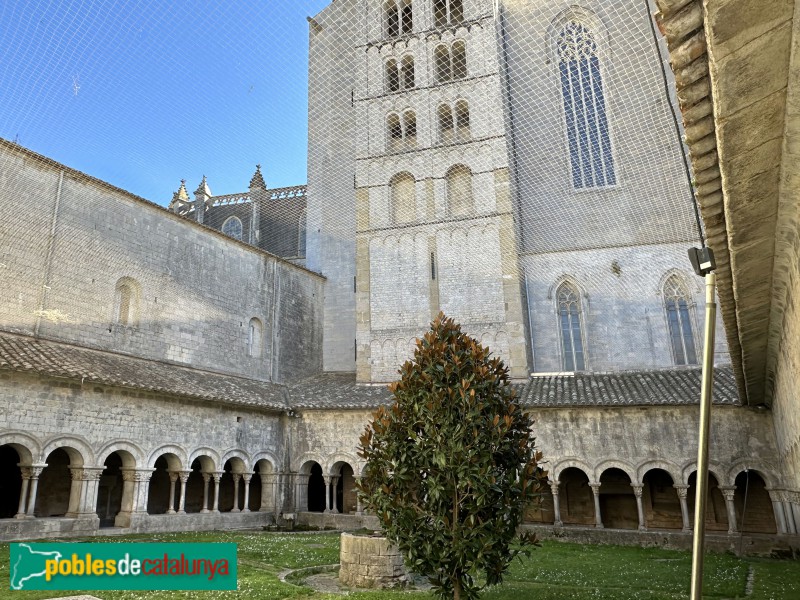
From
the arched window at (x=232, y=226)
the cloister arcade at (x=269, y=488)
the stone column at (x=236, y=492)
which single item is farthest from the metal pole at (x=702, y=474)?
the arched window at (x=232, y=226)

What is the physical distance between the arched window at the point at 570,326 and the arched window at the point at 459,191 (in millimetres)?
4691

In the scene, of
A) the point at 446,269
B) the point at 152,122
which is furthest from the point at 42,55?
the point at 446,269

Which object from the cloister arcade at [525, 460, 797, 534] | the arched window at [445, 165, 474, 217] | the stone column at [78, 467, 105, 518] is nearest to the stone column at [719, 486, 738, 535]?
the cloister arcade at [525, 460, 797, 534]

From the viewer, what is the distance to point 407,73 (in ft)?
82.6

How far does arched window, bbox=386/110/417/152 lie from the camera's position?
956 inches

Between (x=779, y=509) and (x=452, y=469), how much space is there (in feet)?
43.1

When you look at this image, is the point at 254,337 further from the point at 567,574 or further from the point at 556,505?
the point at 567,574

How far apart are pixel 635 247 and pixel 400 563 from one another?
16.3 m

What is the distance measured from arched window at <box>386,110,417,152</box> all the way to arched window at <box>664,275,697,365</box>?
11.2 m

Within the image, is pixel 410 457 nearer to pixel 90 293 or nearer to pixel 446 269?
pixel 90 293

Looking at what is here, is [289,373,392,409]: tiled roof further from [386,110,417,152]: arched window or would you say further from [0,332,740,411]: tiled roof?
[386,110,417,152]: arched window

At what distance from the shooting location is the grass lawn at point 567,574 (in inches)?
315

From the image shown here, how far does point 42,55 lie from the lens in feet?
27.6

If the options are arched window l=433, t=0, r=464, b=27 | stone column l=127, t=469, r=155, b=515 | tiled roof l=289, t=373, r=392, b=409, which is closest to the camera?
stone column l=127, t=469, r=155, b=515
